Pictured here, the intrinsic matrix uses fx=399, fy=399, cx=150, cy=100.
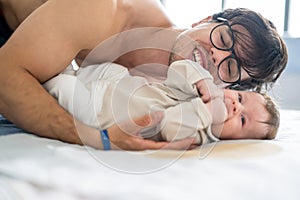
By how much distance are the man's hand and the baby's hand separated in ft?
0.40

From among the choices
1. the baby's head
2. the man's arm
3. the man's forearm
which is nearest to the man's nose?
the baby's head

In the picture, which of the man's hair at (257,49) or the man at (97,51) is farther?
the man's hair at (257,49)

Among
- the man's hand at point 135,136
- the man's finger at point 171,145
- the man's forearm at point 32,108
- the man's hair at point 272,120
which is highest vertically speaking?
the man's forearm at point 32,108

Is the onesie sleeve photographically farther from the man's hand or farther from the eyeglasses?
the eyeglasses

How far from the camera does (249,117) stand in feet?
3.07

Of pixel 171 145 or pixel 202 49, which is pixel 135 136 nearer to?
pixel 171 145

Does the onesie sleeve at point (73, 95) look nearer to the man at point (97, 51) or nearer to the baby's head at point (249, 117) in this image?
the man at point (97, 51)

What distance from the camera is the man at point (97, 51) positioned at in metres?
0.83

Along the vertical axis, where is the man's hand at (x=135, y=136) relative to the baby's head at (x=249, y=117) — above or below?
above

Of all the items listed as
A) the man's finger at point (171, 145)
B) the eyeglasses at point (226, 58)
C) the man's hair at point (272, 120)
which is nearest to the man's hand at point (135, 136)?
the man's finger at point (171, 145)

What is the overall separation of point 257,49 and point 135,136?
0.55 metres

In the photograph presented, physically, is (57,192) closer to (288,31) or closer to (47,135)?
(47,135)

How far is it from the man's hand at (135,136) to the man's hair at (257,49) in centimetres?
48

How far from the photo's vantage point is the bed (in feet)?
1.86
